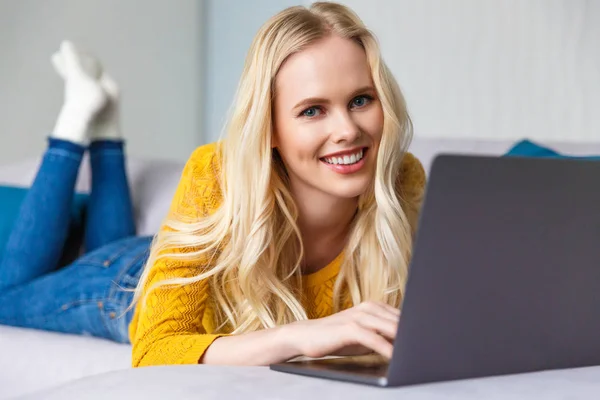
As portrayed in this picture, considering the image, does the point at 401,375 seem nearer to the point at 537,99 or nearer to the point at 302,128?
the point at 302,128

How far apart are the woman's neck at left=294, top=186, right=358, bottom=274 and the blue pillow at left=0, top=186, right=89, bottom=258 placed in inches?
47.5

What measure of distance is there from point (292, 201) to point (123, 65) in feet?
11.8

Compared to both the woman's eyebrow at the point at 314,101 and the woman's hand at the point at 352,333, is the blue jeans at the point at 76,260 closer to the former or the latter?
the woman's eyebrow at the point at 314,101

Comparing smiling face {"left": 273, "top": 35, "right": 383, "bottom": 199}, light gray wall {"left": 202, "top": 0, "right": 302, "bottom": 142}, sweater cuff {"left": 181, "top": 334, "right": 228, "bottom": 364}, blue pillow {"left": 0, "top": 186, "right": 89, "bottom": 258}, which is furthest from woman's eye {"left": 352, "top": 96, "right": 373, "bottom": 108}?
light gray wall {"left": 202, "top": 0, "right": 302, "bottom": 142}

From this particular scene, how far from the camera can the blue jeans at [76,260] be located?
7.37 ft

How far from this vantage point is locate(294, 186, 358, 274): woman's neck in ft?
5.59

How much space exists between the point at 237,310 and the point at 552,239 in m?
0.93

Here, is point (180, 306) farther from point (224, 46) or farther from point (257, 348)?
point (224, 46)

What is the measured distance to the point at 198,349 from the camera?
132cm

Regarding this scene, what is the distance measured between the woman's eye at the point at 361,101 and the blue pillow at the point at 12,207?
1.42m

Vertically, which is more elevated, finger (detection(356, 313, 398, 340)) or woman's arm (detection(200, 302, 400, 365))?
finger (detection(356, 313, 398, 340))

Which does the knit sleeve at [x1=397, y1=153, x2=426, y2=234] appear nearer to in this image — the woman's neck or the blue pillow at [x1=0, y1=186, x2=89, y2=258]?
the woman's neck

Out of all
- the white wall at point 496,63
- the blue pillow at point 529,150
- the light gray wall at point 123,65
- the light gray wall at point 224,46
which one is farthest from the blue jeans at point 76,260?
the light gray wall at point 224,46

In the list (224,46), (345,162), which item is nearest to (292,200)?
(345,162)
